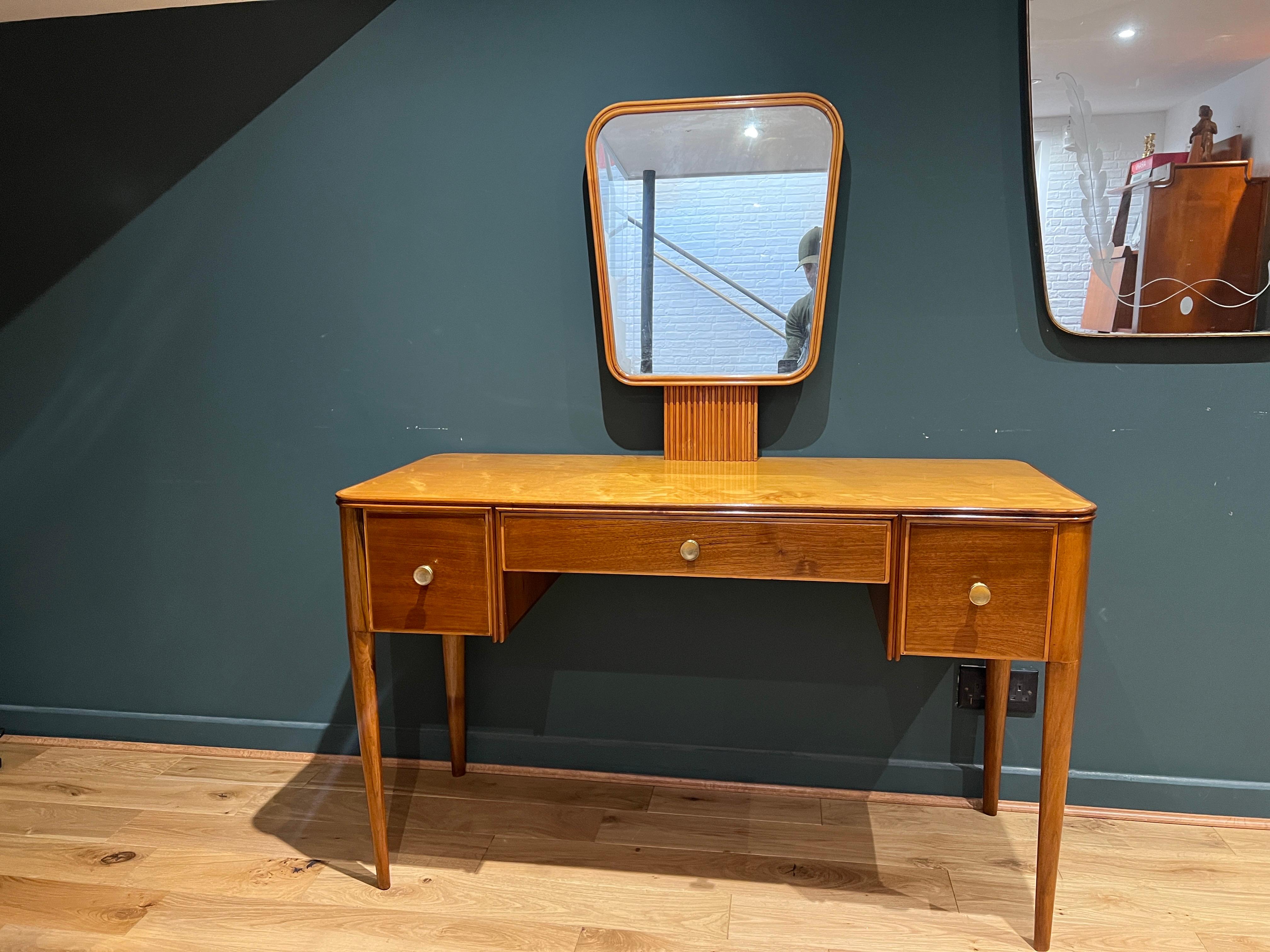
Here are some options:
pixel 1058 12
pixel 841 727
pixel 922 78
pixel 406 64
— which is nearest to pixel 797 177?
pixel 922 78

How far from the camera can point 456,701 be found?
74.2 inches

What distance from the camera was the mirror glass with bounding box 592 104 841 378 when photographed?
5.38ft

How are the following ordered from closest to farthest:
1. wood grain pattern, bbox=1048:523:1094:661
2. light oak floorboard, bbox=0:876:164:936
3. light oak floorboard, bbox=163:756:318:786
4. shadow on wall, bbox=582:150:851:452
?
wood grain pattern, bbox=1048:523:1094:661 → light oak floorboard, bbox=0:876:164:936 → shadow on wall, bbox=582:150:851:452 → light oak floorboard, bbox=163:756:318:786

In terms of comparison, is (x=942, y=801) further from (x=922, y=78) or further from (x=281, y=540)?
(x=281, y=540)

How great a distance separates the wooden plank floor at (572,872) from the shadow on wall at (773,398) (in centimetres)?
81

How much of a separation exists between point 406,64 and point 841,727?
1.76 metres

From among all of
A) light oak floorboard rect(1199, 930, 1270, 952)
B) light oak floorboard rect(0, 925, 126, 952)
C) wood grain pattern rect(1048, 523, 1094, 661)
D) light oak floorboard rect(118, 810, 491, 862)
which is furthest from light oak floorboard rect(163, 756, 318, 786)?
light oak floorboard rect(1199, 930, 1270, 952)

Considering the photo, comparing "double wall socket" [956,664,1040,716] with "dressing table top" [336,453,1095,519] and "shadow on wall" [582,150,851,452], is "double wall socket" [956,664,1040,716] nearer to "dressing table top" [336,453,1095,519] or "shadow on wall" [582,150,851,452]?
"dressing table top" [336,453,1095,519]

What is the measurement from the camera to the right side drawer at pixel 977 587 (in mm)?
1257

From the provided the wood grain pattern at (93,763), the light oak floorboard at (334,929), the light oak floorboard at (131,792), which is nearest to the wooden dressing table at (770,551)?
the light oak floorboard at (334,929)

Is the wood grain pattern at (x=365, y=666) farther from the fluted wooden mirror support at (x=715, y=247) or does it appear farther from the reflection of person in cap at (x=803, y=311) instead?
the reflection of person in cap at (x=803, y=311)

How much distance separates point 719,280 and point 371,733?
44.1 inches

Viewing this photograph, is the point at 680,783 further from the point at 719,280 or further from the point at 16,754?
the point at 16,754

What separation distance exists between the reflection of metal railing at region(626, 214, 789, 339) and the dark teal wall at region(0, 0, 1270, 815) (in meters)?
0.13
